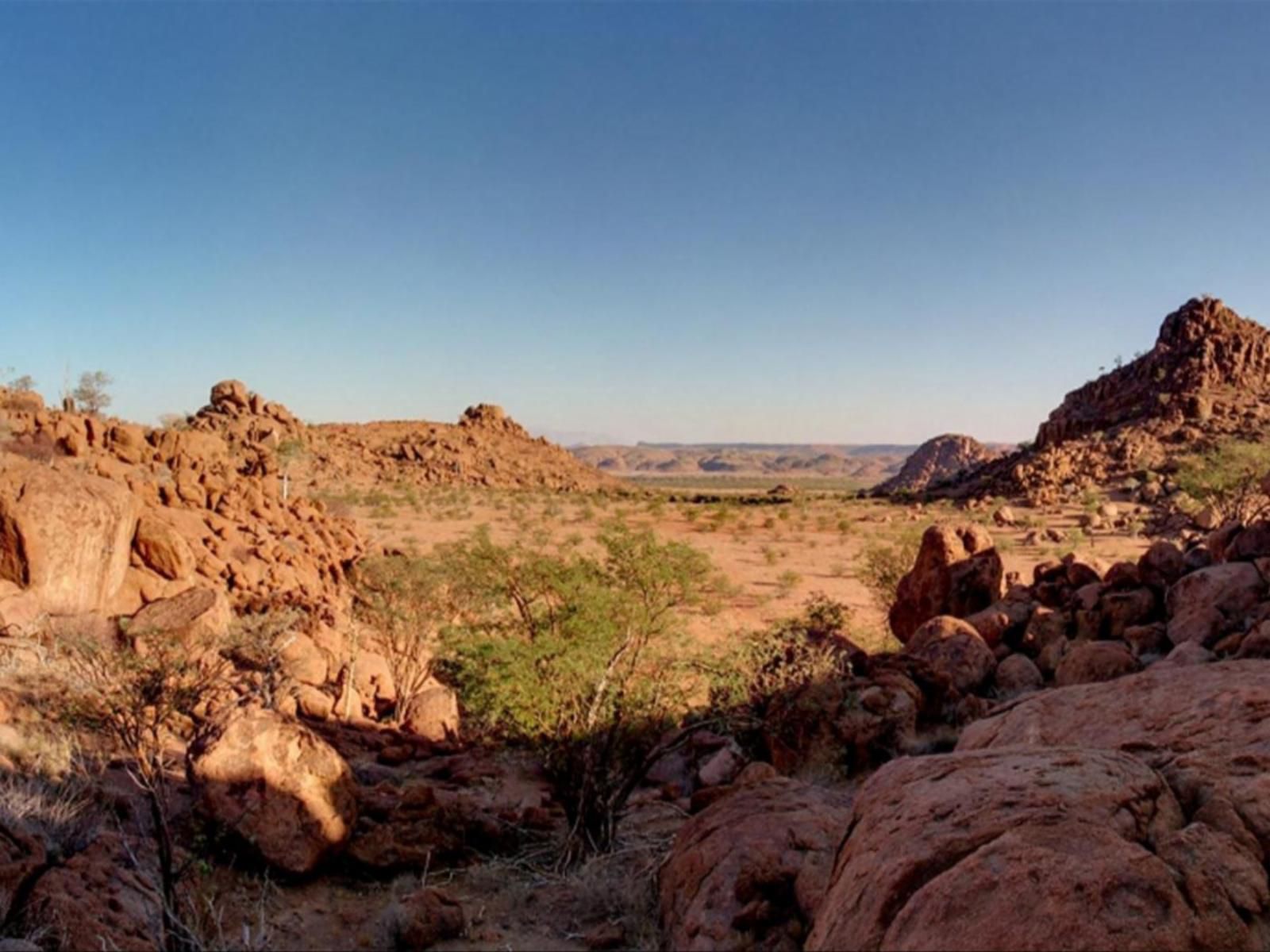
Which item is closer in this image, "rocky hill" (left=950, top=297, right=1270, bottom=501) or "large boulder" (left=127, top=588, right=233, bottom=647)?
"large boulder" (left=127, top=588, right=233, bottom=647)

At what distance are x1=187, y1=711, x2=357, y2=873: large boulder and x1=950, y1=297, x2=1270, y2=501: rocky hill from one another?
134 feet

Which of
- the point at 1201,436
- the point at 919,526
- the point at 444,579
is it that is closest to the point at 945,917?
the point at 444,579

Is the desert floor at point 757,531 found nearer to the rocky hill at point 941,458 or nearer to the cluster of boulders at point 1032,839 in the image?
the cluster of boulders at point 1032,839

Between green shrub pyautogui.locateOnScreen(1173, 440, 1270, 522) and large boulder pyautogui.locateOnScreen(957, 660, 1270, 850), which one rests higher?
green shrub pyautogui.locateOnScreen(1173, 440, 1270, 522)

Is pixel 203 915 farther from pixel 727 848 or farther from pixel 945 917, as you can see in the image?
pixel 945 917

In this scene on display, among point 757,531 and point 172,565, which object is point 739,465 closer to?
point 757,531

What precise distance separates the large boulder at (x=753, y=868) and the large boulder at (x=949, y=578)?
958cm

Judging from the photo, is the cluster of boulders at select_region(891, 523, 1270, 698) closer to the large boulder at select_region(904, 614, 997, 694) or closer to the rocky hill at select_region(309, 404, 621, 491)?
the large boulder at select_region(904, 614, 997, 694)

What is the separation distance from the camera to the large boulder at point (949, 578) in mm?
15148

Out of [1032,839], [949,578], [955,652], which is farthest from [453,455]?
[1032,839]

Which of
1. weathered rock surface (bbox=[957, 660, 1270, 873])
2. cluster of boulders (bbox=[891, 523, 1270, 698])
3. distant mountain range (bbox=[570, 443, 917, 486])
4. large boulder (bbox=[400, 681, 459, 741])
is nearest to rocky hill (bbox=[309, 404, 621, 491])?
large boulder (bbox=[400, 681, 459, 741])

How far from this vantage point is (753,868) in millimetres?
5266

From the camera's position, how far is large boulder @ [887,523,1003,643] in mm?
15148

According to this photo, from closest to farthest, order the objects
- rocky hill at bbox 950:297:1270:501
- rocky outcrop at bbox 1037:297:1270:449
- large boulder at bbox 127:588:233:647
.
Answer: large boulder at bbox 127:588:233:647
rocky hill at bbox 950:297:1270:501
rocky outcrop at bbox 1037:297:1270:449
